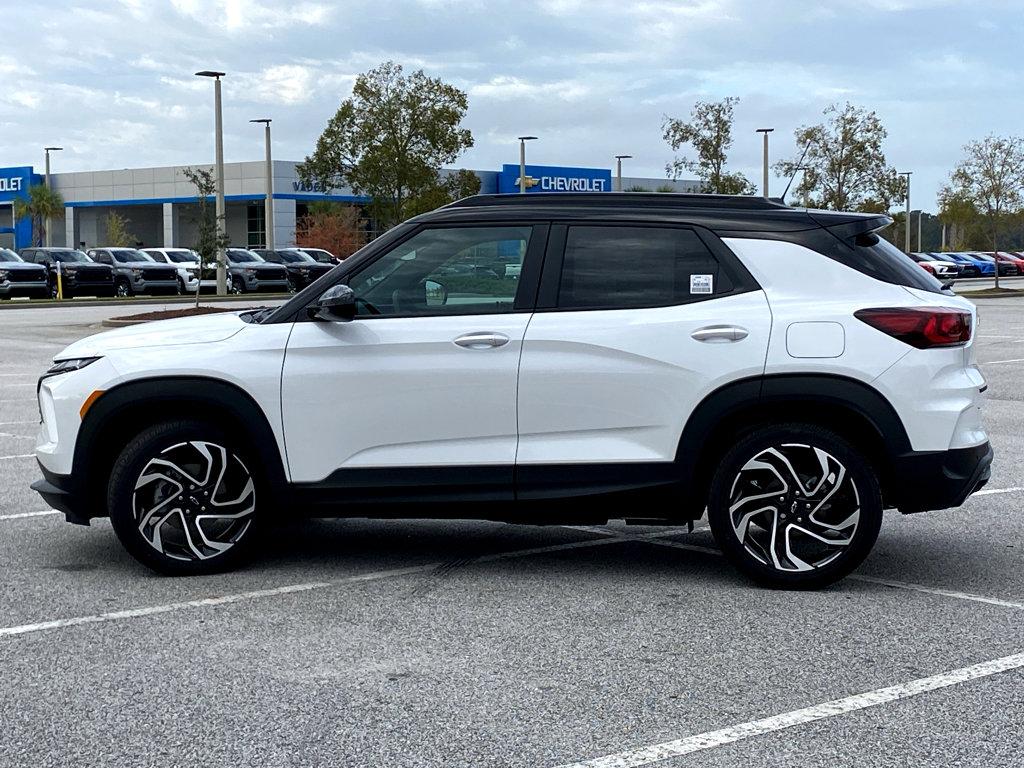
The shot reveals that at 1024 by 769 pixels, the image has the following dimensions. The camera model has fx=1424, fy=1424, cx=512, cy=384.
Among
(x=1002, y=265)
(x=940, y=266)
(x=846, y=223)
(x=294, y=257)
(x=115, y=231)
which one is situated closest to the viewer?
(x=846, y=223)

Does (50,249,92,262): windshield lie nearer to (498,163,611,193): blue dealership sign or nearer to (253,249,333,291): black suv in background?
(253,249,333,291): black suv in background

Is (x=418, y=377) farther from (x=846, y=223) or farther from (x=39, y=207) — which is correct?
(x=39, y=207)

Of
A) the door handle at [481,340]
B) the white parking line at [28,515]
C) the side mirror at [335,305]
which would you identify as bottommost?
the white parking line at [28,515]

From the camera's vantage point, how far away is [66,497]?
6.57 metres

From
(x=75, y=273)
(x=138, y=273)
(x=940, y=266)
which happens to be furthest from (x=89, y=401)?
(x=940, y=266)

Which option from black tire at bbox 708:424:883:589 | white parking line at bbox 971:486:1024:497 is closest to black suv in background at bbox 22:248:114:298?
white parking line at bbox 971:486:1024:497

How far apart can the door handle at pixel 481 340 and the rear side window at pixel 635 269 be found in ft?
1.05

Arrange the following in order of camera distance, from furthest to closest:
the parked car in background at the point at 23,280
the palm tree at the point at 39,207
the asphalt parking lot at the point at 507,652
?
the palm tree at the point at 39,207
the parked car in background at the point at 23,280
the asphalt parking lot at the point at 507,652

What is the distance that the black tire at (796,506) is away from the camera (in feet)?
20.0

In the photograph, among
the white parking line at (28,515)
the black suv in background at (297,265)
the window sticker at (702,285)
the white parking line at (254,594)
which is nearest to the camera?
the white parking line at (254,594)

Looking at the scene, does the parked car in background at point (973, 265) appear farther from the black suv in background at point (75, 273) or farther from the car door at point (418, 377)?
the car door at point (418, 377)

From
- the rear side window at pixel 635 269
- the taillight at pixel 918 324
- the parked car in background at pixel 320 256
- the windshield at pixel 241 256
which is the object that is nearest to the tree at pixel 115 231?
the parked car in background at pixel 320 256

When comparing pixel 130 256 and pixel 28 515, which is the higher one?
pixel 130 256

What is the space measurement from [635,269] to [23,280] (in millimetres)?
40621
